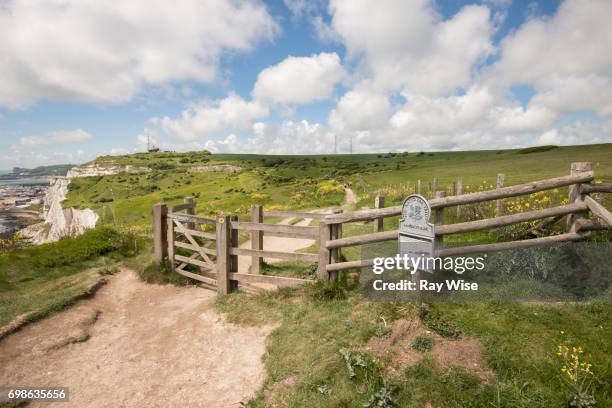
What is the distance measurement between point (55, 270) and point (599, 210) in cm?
1412

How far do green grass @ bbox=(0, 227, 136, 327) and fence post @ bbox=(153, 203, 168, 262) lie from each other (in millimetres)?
1717

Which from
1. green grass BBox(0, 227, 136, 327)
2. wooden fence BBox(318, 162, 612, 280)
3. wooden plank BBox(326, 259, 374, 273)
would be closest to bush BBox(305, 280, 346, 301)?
wooden plank BBox(326, 259, 374, 273)

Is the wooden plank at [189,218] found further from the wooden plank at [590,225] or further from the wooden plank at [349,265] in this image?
the wooden plank at [590,225]

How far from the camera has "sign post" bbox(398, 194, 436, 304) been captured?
16.2ft

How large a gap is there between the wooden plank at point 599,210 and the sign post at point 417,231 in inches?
123

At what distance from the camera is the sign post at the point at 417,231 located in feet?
A: 16.2

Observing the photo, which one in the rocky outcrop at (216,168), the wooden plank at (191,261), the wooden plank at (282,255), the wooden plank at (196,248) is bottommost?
the wooden plank at (191,261)

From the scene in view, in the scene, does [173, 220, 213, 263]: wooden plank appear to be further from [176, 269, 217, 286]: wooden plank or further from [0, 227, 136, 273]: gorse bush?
[0, 227, 136, 273]: gorse bush

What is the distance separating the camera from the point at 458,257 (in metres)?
6.88

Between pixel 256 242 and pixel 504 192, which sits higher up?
pixel 504 192

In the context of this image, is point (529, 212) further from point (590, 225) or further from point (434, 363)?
point (434, 363)

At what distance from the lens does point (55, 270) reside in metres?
10.1

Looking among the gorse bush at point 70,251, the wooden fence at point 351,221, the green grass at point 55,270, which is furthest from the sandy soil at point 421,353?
the gorse bush at point 70,251

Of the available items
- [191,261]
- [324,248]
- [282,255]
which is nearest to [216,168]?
[191,261]
